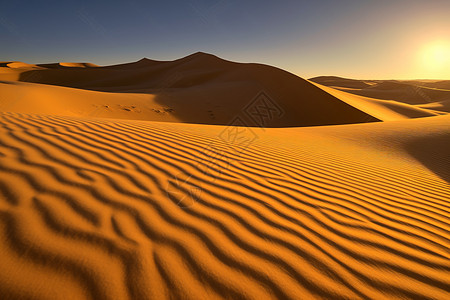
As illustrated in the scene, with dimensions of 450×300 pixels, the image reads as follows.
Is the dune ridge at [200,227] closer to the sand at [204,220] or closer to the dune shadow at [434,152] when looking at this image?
the sand at [204,220]

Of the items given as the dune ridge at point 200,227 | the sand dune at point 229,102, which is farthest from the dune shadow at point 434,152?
the sand dune at point 229,102

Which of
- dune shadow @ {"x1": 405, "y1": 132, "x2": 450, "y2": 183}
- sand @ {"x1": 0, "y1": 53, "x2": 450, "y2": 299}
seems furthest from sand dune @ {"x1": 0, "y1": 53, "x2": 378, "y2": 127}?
dune shadow @ {"x1": 405, "y1": 132, "x2": 450, "y2": 183}

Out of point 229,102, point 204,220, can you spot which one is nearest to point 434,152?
point 204,220

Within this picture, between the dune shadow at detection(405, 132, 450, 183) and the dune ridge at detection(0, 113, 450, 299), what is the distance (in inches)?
50.8

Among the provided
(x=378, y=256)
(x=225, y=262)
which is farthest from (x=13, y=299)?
(x=378, y=256)

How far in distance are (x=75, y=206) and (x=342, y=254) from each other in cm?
192

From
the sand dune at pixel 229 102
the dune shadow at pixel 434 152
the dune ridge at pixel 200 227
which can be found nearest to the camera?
the dune ridge at pixel 200 227

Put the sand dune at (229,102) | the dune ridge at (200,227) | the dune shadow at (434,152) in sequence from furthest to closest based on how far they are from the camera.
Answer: the sand dune at (229,102), the dune shadow at (434,152), the dune ridge at (200,227)

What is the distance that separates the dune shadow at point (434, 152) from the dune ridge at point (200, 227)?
1.29 m

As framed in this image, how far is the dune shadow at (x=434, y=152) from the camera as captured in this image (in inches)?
163

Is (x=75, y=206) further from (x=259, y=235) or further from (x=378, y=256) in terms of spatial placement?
(x=378, y=256)

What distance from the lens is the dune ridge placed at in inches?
48.8

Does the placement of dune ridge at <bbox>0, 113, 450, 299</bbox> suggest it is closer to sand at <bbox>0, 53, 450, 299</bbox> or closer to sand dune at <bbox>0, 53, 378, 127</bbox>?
sand at <bbox>0, 53, 450, 299</bbox>

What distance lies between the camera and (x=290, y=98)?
54.1 feet
